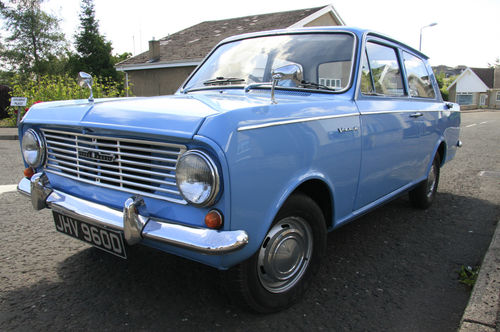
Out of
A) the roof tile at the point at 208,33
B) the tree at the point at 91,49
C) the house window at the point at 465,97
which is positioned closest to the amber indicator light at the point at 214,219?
the roof tile at the point at 208,33

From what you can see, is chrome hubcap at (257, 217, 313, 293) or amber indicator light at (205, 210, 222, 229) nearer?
amber indicator light at (205, 210, 222, 229)

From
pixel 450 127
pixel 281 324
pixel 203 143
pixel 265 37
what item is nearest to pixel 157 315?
pixel 281 324

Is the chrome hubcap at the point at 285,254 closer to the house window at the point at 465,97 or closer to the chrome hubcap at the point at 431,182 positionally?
the chrome hubcap at the point at 431,182

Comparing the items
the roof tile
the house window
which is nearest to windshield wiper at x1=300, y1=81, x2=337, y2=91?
the roof tile

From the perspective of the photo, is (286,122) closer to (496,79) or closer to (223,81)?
(223,81)

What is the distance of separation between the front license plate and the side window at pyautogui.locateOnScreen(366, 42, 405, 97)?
7.47 feet

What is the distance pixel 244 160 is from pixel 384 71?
2148 millimetres

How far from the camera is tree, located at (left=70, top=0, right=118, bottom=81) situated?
137 feet

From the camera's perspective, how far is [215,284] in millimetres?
2695

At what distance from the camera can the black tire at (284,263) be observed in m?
2.12

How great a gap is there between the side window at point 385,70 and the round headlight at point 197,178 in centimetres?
194

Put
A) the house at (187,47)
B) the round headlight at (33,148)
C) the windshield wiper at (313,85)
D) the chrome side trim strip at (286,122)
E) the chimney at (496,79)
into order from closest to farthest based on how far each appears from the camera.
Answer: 1. the chrome side trim strip at (286,122)
2. the round headlight at (33,148)
3. the windshield wiper at (313,85)
4. the house at (187,47)
5. the chimney at (496,79)

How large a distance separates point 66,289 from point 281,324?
1424mm

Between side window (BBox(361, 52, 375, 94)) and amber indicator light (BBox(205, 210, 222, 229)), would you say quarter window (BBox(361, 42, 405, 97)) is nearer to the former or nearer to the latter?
side window (BBox(361, 52, 375, 94))
